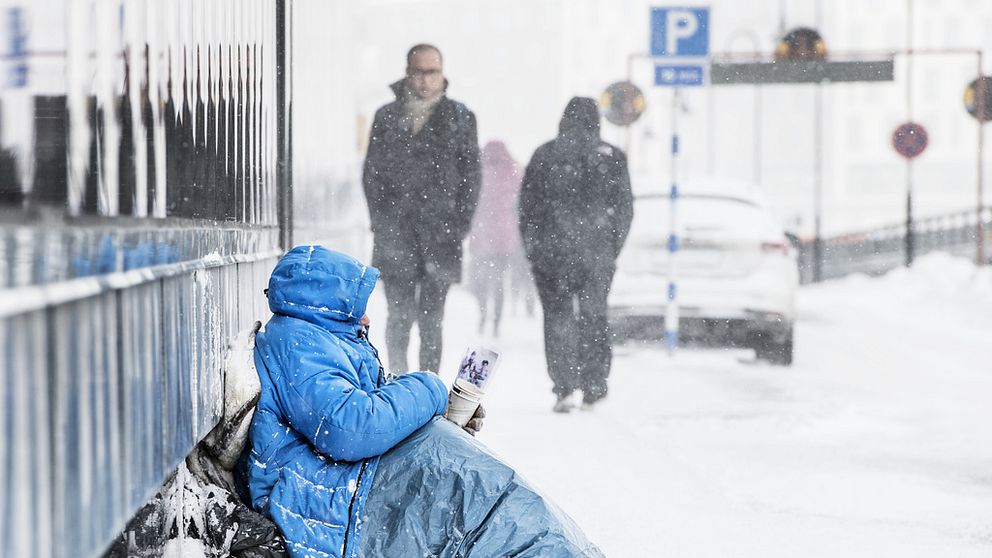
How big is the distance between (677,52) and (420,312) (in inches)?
156

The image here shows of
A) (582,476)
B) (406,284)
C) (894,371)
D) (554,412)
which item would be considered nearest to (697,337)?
(894,371)

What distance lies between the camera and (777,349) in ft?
32.6

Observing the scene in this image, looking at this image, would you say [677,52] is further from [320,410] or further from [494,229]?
[320,410]

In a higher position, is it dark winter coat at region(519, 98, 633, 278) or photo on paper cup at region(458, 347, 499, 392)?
dark winter coat at region(519, 98, 633, 278)

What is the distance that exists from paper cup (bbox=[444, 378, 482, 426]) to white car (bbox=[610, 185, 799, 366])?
21.3 ft

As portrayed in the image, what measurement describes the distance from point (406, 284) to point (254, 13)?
321 centimetres

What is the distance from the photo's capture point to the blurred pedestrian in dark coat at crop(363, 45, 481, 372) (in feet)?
22.2

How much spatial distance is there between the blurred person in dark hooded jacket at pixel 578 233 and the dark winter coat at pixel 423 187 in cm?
50

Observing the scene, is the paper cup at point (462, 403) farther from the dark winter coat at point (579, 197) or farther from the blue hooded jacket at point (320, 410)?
the dark winter coat at point (579, 197)

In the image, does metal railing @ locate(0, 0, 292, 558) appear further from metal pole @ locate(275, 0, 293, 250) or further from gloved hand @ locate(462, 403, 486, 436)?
metal pole @ locate(275, 0, 293, 250)

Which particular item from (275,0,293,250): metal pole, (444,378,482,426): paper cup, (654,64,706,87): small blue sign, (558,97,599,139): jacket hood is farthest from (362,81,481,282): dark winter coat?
(444,378,482,426): paper cup

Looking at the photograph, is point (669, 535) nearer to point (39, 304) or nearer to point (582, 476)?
point (582, 476)

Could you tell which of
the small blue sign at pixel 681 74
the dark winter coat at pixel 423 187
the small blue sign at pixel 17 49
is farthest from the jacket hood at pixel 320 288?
the small blue sign at pixel 681 74

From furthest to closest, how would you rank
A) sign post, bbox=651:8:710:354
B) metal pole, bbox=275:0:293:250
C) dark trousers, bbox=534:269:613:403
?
1. sign post, bbox=651:8:710:354
2. dark trousers, bbox=534:269:613:403
3. metal pole, bbox=275:0:293:250
